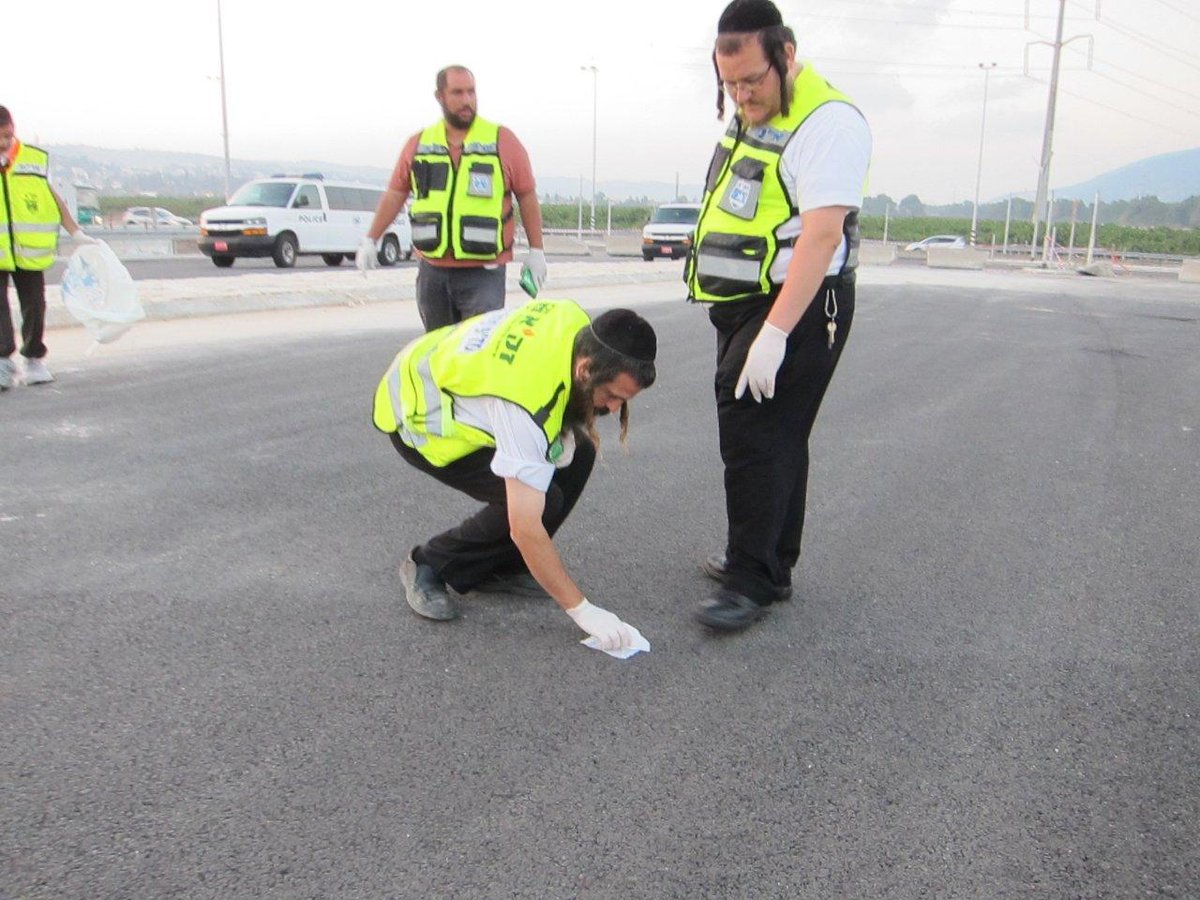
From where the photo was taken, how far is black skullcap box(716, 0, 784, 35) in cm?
286

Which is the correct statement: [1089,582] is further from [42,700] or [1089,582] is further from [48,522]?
[48,522]

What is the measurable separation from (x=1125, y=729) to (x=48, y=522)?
386 centimetres

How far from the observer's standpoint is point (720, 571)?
12.3ft

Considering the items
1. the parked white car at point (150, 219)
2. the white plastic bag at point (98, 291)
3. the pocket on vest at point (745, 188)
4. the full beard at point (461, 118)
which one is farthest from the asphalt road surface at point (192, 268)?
the parked white car at point (150, 219)

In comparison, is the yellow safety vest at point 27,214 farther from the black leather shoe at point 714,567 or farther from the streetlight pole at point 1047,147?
the streetlight pole at point 1047,147

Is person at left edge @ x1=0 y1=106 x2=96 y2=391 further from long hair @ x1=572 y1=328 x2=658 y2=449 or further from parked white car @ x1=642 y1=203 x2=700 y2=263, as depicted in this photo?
parked white car @ x1=642 y1=203 x2=700 y2=263

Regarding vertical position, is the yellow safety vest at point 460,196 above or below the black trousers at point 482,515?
above

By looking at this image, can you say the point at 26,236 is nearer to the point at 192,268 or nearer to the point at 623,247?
the point at 192,268

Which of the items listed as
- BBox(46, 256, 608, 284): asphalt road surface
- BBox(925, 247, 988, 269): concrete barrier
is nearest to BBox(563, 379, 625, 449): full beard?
BBox(46, 256, 608, 284): asphalt road surface

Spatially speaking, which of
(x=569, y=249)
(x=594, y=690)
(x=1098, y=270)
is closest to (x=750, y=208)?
(x=594, y=690)

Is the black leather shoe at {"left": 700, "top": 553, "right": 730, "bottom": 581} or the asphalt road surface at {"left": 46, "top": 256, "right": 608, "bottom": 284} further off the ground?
the asphalt road surface at {"left": 46, "top": 256, "right": 608, "bottom": 284}

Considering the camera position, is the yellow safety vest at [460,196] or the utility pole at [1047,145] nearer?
the yellow safety vest at [460,196]

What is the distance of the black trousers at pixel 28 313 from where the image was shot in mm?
6590

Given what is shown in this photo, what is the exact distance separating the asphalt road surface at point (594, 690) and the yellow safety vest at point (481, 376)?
626 mm
